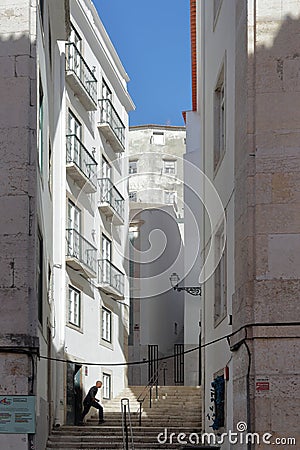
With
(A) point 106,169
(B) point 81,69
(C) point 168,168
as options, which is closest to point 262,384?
(B) point 81,69

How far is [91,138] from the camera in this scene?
80.4ft

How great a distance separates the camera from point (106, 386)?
24875 mm

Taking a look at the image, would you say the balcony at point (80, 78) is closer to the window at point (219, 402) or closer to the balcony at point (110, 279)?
the balcony at point (110, 279)

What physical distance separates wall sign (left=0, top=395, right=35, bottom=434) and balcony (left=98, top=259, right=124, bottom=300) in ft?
44.2

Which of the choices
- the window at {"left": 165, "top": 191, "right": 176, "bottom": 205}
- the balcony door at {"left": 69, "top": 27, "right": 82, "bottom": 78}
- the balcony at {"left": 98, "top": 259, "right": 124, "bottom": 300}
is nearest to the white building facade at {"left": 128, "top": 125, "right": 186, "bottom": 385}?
the window at {"left": 165, "top": 191, "right": 176, "bottom": 205}

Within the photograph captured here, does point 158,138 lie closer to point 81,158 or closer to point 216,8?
point 81,158

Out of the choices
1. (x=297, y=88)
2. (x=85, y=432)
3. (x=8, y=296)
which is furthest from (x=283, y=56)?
(x=85, y=432)

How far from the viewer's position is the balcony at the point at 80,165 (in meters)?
21.2

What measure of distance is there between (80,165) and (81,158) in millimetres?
190

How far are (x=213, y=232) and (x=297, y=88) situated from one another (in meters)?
5.47

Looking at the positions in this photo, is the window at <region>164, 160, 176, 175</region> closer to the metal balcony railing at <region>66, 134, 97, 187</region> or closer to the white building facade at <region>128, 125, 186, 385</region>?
the white building facade at <region>128, 125, 186, 385</region>

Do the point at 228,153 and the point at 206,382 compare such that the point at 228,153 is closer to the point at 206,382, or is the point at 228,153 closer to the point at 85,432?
the point at 206,382

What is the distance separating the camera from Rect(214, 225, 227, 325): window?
14.8 metres

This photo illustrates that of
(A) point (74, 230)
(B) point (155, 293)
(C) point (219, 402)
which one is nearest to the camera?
(C) point (219, 402)
